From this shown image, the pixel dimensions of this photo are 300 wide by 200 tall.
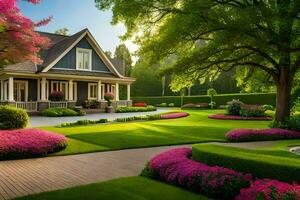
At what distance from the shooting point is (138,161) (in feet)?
37.6

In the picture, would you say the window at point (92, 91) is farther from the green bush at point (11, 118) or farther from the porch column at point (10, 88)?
the green bush at point (11, 118)

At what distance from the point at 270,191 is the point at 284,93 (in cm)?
1549

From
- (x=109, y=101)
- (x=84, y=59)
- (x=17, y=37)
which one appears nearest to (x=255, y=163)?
(x=17, y=37)

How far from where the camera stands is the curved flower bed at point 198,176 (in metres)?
7.19

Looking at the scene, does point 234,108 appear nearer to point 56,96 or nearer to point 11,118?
point 56,96

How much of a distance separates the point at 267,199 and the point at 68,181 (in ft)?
16.1

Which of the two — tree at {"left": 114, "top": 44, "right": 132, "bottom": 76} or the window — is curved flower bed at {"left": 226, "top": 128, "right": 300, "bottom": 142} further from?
tree at {"left": 114, "top": 44, "right": 132, "bottom": 76}

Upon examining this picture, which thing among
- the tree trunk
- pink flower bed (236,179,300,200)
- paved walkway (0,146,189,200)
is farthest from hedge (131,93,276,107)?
pink flower bed (236,179,300,200)

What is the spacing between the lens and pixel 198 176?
7844 millimetres

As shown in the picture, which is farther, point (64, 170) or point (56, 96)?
point (56, 96)

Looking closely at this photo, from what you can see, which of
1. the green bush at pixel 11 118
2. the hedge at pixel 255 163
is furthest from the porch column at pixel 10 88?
the hedge at pixel 255 163

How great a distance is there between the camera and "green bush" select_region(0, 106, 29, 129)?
591 inches

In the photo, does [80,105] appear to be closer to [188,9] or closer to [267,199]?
[188,9]

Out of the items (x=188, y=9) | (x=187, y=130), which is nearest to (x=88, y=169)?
(x=188, y=9)
